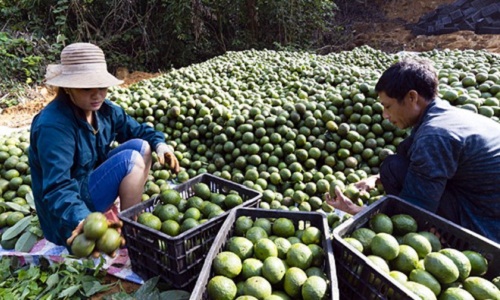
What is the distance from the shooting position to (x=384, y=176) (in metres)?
2.70

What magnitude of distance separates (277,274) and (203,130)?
2.65 meters

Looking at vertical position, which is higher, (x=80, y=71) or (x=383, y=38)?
(x=80, y=71)

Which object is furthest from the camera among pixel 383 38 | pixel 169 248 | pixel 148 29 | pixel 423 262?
pixel 383 38

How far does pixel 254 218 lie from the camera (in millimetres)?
2176

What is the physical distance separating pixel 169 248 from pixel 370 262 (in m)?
1.16

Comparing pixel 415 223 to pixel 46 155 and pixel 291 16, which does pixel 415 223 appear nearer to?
pixel 46 155

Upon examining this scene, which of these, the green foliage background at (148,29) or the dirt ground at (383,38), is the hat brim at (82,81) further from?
the green foliage background at (148,29)

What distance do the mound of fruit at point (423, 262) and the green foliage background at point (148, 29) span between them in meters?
9.02

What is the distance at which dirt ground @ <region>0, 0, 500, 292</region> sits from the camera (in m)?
7.77

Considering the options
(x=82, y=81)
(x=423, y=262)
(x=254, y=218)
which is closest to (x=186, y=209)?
(x=254, y=218)

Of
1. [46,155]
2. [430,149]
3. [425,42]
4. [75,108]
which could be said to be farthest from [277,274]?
[425,42]

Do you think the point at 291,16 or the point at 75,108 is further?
the point at 291,16

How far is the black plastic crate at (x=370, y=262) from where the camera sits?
1.57m

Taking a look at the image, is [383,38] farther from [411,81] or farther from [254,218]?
[254,218]
